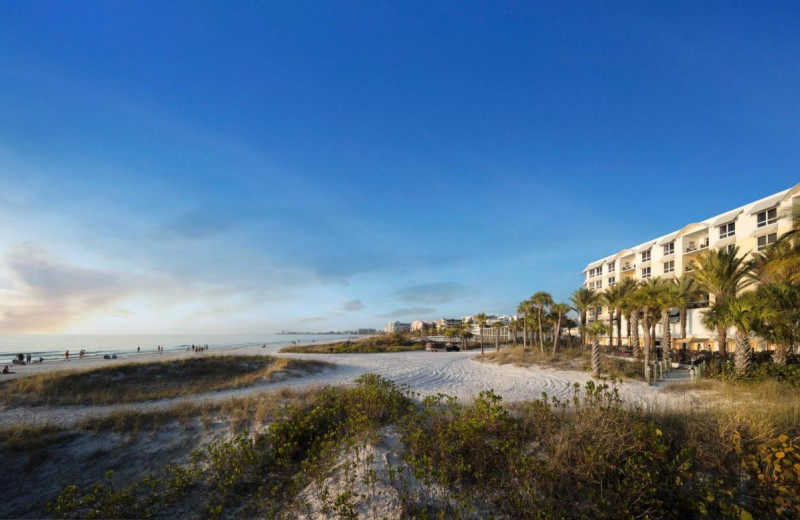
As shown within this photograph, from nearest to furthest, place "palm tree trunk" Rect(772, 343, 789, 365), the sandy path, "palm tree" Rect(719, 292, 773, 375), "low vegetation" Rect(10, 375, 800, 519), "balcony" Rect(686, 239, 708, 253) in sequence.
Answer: "low vegetation" Rect(10, 375, 800, 519) → the sandy path → "palm tree" Rect(719, 292, 773, 375) → "palm tree trunk" Rect(772, 343, 789, 365) → "balcony" Rect(686, 239, 708, 253)

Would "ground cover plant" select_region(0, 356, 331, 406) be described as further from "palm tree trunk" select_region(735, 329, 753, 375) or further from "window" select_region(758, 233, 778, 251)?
"window" select_region(758, 233, 778, 251)

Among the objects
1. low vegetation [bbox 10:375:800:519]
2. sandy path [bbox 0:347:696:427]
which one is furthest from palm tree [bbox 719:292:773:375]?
low vegetation [bbox 10:375:800:519]

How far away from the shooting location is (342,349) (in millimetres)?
49719

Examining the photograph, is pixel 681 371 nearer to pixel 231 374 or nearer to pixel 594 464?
pixel 594 464

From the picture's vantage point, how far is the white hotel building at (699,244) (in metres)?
30.0

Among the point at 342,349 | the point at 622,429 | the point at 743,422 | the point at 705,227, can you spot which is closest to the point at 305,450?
the point at 622,429

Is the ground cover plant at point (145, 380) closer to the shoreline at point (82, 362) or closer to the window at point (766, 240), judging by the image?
the shoreline at point (82, 362)

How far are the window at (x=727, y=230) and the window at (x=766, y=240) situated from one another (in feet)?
11.4

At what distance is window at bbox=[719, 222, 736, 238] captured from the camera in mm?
34900

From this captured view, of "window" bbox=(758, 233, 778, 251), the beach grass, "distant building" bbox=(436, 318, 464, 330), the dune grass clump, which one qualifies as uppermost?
"window" bbox=(758, 233, 778, 251)

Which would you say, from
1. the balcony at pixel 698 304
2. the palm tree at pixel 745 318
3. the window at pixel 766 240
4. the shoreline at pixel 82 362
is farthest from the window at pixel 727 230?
the shoreline at pixel 82 362

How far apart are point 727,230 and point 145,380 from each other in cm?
5223

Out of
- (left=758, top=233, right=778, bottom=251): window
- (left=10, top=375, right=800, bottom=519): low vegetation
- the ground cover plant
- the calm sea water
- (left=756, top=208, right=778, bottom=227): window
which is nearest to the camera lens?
(left=10, top=375, right=800, bottom=519): low vegetation

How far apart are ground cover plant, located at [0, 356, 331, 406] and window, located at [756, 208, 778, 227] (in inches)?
1575
